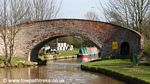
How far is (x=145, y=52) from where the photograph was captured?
3134cm

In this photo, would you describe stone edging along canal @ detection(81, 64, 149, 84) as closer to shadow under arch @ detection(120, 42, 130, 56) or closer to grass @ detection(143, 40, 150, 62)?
grass @ detection(143, 40, 150, 62)

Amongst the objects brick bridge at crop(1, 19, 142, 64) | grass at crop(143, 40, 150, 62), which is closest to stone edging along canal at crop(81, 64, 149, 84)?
grass at crop(143, 40, 150, 62)

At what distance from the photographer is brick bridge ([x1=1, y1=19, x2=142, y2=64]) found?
34.5 m

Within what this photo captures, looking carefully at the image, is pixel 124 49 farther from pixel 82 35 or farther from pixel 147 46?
pixel 82 35

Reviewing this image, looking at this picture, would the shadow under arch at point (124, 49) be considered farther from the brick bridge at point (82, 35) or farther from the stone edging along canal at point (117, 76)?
the stone edging along canal at point (117, 76)

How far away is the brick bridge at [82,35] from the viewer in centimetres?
3447

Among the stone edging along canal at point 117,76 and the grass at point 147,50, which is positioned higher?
the grass at point 147,50

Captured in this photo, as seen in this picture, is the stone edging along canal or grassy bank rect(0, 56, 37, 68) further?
grassy bank rect(0, 56, 37, 68)

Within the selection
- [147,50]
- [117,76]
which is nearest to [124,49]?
[147,50]

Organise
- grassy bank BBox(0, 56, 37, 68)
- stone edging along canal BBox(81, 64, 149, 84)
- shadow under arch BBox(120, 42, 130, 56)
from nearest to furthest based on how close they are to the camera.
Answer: stone edging along canal BBox(81, 64, 149, 84) < grassy bank BBox(0, 56, 37, 68) < shadow under arch BBox(120, 42, 130, 56)

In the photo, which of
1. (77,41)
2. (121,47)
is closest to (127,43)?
(121,47)

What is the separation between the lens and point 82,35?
118 ft

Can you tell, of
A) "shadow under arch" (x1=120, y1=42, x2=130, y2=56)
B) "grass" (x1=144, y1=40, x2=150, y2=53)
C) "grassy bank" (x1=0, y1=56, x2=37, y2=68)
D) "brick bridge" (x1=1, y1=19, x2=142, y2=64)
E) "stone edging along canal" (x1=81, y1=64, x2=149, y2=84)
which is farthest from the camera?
"shadow under arch" (x1=120, y1=42, x2=130, y2=56)

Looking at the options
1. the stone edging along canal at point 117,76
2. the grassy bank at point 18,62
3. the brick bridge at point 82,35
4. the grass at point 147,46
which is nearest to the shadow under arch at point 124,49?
the brick bridge at point 82,35
